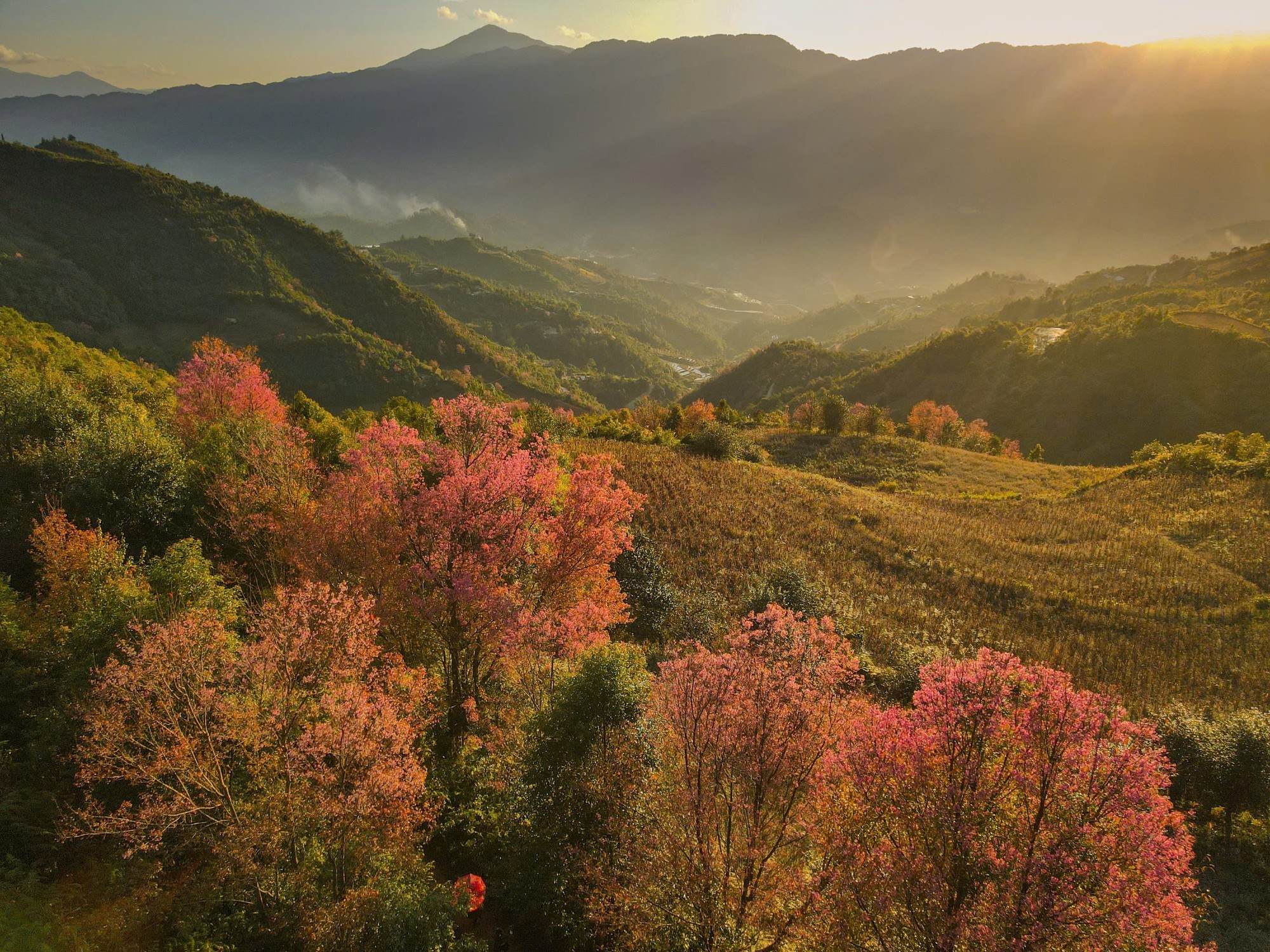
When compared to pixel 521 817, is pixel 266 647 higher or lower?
higher

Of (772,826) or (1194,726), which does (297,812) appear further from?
(1194,726)

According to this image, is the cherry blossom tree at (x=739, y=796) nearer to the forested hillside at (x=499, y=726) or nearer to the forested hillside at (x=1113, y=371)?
the forested hillside at (x=499, y=726)

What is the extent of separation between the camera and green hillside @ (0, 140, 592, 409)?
103 meters

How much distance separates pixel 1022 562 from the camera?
4053cm

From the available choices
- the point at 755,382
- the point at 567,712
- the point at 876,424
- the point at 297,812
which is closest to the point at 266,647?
the point at 297,812

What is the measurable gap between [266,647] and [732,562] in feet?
95.5

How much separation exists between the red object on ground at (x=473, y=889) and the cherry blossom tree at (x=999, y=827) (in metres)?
9.03

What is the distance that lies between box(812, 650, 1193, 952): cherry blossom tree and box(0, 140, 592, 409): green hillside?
117 m

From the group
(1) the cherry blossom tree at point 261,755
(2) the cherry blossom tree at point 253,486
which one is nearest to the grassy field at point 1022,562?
(1) the cherry blossom tree at point 261,755

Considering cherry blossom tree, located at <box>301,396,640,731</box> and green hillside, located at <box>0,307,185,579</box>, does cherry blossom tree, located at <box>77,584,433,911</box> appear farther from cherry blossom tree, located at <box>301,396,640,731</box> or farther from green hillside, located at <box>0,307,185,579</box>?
green hillside, located at <box>0,307,185,579</box>

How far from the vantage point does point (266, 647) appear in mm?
12625

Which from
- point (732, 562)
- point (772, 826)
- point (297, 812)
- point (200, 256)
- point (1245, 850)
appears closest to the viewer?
point (772, 826)

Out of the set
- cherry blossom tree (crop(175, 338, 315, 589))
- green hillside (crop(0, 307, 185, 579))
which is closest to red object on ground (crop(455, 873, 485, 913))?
A: cherry blossom tree (crop(175, 338, 315, 589))

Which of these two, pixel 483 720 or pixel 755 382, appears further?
pixel 755 382
